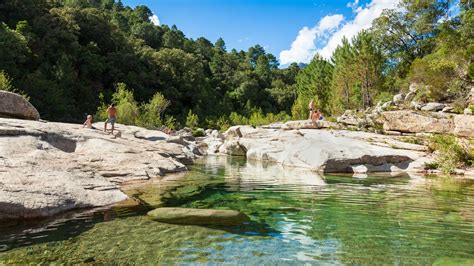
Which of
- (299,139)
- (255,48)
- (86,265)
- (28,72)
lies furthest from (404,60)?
(255,48)

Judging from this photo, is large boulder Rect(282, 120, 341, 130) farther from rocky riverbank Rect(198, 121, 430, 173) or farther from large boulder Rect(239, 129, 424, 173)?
large boulder Rect(239, 129, 424, 173)

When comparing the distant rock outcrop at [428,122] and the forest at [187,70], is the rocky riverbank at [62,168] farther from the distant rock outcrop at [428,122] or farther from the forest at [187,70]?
the forest at [187,70]

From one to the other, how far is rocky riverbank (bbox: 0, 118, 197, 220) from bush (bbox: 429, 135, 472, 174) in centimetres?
1540

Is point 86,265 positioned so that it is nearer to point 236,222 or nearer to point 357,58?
point 236,222

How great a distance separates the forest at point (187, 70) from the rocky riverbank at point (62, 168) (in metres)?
25.5

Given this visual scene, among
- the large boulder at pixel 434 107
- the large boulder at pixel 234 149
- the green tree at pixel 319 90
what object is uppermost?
the green tree at pixel 319 90

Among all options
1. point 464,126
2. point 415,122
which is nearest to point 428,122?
point 415,122

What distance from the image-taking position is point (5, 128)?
1376 cm

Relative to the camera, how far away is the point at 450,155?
22312mm

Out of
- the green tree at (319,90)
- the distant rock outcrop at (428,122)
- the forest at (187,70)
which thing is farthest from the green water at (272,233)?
the green tree at (319,90)

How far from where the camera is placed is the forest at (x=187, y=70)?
133 feet

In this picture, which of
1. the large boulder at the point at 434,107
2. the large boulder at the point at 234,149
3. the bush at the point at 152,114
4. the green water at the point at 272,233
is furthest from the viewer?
the bush at the point at 152,114

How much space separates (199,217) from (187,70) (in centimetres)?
8679

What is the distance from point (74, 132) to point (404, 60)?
166ft
